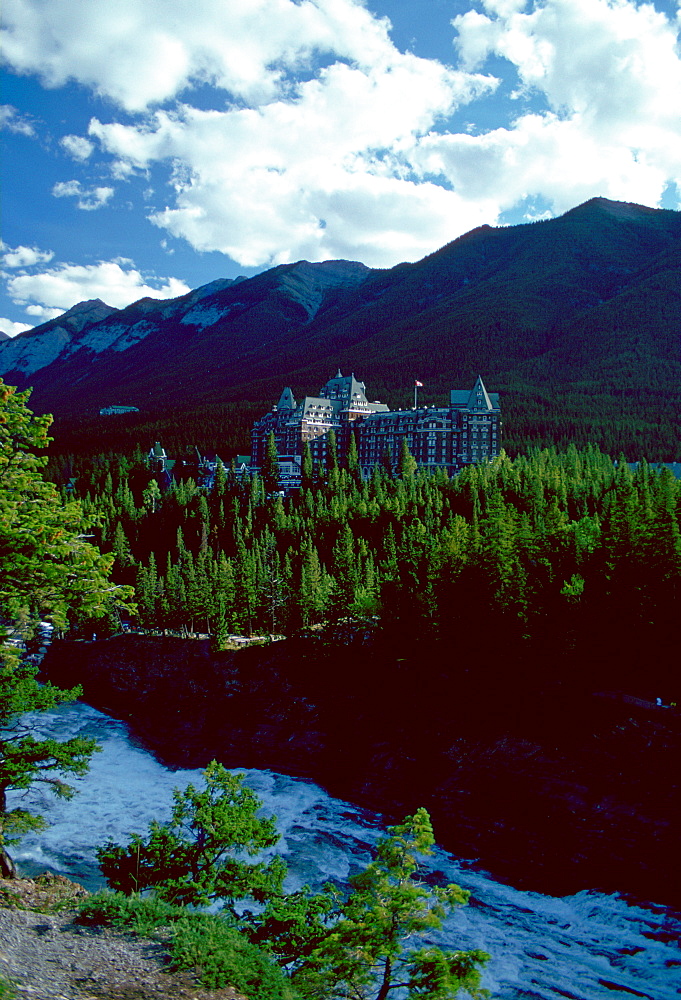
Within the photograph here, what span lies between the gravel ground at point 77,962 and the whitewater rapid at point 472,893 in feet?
61.0

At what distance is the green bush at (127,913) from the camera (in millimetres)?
16016

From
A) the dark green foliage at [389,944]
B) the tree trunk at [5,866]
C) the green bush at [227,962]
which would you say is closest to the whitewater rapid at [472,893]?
the tree trunk at [5,866]

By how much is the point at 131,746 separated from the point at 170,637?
25562 millimetres

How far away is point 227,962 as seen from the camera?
14.8 m

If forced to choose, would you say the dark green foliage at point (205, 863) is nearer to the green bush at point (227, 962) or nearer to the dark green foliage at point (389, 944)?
the green bush at point (227, 962)

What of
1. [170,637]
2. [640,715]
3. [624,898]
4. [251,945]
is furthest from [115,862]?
[170,637]

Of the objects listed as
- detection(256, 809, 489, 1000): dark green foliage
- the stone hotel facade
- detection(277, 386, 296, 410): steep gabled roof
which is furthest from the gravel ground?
detection(277, 386, 296, 410): steep gabled roof

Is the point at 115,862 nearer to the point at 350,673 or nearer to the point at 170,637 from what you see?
the point at 350,673

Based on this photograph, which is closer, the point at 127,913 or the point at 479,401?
the point at 127,913

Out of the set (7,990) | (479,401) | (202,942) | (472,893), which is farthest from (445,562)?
(479,401)

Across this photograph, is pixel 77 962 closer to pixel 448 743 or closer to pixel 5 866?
pixel 5 866

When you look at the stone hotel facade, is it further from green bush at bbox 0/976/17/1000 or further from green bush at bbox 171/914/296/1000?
green bush at bbox 0/976/17/1000

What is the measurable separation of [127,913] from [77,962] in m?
2.29

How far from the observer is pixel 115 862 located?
837 inches
